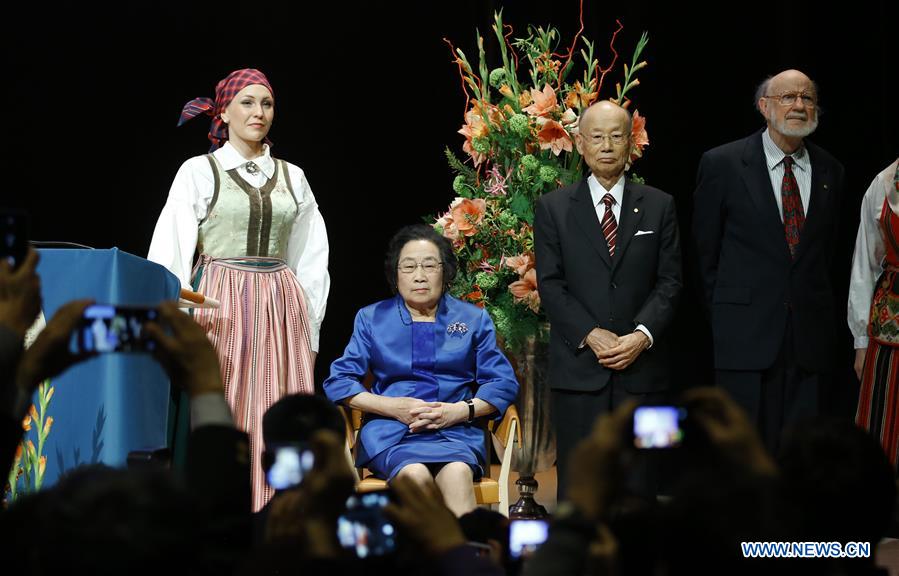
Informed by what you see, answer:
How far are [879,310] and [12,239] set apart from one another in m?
3.07

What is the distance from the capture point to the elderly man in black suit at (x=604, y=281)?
3.58 meters

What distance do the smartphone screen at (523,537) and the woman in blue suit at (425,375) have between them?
1732 millimetres

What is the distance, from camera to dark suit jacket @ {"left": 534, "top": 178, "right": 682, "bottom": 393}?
3.59m

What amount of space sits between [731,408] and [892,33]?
427 cm

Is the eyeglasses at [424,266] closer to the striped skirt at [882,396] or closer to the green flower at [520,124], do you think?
the green flower at [520,124]

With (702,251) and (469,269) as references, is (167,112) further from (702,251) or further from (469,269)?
(702,251)

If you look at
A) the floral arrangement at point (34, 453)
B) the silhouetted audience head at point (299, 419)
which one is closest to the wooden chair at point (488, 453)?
the floral arrangement at point (34, 453)

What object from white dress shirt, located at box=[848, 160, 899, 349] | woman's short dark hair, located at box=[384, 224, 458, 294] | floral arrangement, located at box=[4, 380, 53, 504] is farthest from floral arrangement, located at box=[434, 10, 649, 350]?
floral arrangement, located at box=[4, 380, 53, 504]

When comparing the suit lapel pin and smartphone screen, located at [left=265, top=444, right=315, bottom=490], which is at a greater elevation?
the suit lapel pin

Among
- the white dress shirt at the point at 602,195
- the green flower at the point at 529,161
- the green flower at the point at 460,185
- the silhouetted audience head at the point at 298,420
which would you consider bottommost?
the silhouetted audience head at the point at 298,420

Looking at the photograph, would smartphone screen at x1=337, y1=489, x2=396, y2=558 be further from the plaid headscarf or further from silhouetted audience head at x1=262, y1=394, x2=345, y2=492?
the plaid headscarf

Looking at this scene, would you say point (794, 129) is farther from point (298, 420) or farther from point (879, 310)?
point (298, 420)

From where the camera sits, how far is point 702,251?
3.78m

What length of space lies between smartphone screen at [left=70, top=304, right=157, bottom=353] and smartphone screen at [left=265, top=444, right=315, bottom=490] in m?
0.22
